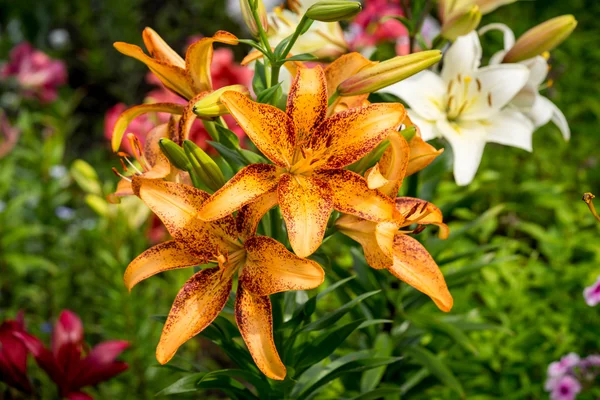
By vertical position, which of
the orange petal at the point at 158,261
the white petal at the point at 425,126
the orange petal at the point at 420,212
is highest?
the orange petal at the point at 158,261

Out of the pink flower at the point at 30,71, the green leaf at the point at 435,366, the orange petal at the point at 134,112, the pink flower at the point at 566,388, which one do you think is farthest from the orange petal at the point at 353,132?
the pink flower at the point at 30,71

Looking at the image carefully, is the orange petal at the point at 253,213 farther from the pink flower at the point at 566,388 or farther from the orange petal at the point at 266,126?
the pink flower at the point at 566,388

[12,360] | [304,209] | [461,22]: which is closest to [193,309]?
[304,209]

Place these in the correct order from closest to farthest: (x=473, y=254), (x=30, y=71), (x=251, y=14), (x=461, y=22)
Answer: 1. (x=251, y=14)
2. (x=461, y=22)
3. (x=473, y=254)
4. (x=30, y=71)

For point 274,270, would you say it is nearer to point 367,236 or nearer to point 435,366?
point 367,236

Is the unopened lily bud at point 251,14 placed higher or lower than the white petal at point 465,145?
higher

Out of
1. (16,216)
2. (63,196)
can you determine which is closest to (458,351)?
(63,196)
